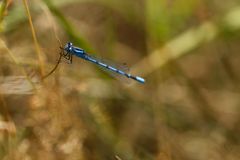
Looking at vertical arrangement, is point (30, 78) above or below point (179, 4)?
below

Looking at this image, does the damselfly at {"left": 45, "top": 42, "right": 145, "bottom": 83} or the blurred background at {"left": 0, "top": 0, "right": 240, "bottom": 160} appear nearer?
the damselfly at {"left": 45, "top": 42, "right": 145, "bottom": 83}

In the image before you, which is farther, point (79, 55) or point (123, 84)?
point (123, 84)

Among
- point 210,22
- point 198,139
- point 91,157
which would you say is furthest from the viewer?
point 210,22

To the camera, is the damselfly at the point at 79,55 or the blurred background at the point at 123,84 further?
the blurred background at the point at 123,84

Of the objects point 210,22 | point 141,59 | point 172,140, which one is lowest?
point 172,140

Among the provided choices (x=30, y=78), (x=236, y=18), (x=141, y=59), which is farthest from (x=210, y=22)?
(x=30, y=78)

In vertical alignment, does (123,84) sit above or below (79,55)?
above

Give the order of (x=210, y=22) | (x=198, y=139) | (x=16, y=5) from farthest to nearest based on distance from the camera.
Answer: (x=210, y=22)
(x=198, y=139)
(x=16, y=5)

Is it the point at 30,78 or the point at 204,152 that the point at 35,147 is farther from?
the point at 204,152
